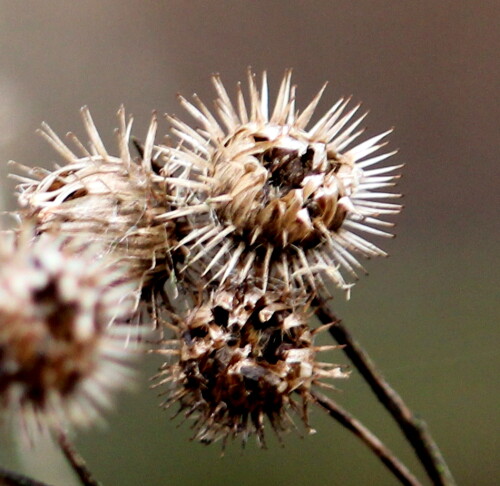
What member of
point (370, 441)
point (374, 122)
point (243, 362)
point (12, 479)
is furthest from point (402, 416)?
point (374, 122)

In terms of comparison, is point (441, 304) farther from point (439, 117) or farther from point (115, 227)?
point (115, 227)

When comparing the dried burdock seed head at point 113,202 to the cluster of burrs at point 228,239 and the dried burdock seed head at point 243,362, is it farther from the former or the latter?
the dried burdock seed head at point 243,362

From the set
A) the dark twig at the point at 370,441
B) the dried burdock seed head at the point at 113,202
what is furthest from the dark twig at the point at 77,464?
the dark twig at the point at 370,441

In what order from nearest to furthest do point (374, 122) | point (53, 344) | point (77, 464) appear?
point (53, 344), point (77, 464), point (374, 122)

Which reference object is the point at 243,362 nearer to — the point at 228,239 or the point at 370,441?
the point at 228,239

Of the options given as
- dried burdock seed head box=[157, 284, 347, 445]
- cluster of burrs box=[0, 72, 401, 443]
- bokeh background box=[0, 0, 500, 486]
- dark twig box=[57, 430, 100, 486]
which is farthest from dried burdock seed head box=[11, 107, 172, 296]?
bokeh background box=[0, 0, 500, 486]

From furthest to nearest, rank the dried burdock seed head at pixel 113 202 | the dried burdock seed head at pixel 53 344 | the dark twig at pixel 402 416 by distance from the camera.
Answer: the dark twig at pixel 402 416
the dried burdock seed head at pixel 113 202
the dried burdock seed head at pixel 53 344

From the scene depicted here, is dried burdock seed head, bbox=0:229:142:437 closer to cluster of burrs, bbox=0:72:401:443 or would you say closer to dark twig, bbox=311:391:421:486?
cluster of burrs, bbox=0:72:401:443
